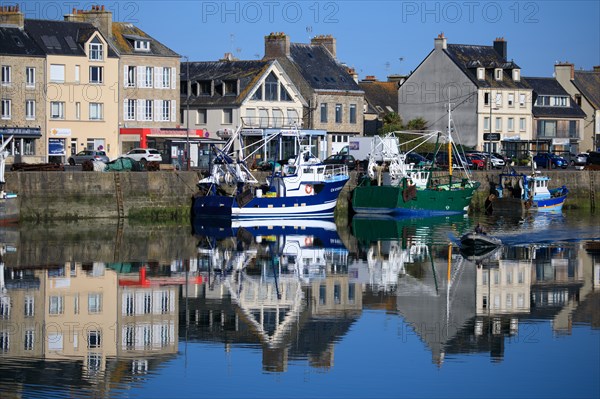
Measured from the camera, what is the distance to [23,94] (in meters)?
66.3

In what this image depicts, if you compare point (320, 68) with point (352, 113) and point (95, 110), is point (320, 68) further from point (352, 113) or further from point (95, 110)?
point (95, 110)

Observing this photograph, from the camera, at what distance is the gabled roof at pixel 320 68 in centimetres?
7762

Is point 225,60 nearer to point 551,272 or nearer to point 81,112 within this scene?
point 81,112

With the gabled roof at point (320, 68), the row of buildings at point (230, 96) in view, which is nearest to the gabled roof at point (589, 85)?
the row of buildings at point (230, 96)

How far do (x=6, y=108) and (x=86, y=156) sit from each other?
5.45 metres

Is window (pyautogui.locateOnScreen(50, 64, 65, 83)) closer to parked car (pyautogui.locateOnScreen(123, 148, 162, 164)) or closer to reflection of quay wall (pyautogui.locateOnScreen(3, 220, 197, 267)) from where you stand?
parked car (pyautogui.locateOnScreen(123, 148, 162, 164))

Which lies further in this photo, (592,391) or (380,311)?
(380,311)

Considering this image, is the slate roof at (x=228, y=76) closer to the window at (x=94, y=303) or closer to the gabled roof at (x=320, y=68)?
the gabled roof at (x=320, y=68)

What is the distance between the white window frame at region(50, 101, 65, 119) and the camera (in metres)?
67.4

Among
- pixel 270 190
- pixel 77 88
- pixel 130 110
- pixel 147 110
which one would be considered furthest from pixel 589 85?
pixel 270 190

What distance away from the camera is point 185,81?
253ft

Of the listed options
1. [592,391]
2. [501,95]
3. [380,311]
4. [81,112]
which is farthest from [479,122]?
[592,391]

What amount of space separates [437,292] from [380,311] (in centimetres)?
331

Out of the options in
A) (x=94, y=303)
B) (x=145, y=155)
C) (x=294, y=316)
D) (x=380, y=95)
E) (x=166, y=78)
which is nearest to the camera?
(x=294, y=316)
